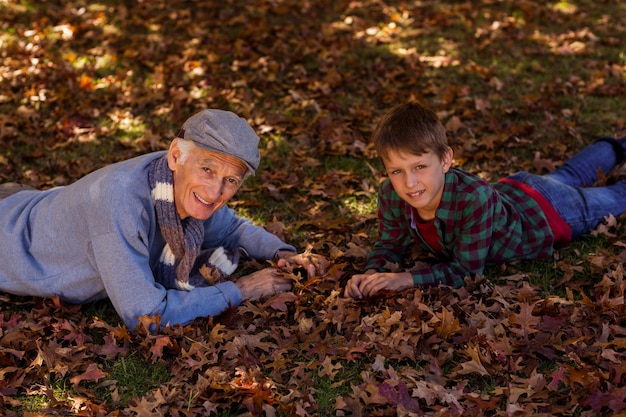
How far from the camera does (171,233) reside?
14.8 ft

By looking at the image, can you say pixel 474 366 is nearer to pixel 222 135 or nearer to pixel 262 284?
pixel 262 284

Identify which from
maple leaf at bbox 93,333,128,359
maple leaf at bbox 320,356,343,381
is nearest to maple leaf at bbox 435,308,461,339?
maple leaf at bbox 320,356,343,381

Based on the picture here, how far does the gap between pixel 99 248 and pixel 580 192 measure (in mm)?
3597

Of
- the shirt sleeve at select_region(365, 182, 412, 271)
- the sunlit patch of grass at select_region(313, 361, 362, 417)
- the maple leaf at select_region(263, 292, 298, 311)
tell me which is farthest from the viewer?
the shirt sleeve at select_region(365, 182, 412, 271)

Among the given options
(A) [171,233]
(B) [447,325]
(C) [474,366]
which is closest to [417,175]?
(B) [447,325]

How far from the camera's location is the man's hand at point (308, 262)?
5078 mm

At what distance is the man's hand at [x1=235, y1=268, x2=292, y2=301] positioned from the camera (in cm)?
487

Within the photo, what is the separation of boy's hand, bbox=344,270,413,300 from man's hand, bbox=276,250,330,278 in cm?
30

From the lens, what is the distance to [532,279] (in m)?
5.08

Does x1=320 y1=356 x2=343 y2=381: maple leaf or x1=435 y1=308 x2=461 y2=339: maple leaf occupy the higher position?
x1=435 y1=308 x2=461 y2=339: maple leaf

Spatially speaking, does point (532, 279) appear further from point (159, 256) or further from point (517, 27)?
point (517, 27)

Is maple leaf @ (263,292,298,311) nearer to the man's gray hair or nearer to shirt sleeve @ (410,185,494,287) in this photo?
shirt sleeve @ (410,185,494,287)

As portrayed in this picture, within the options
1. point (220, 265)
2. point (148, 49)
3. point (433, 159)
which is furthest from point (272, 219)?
point (148, 49)

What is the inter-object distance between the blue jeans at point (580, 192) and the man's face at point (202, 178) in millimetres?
2343
